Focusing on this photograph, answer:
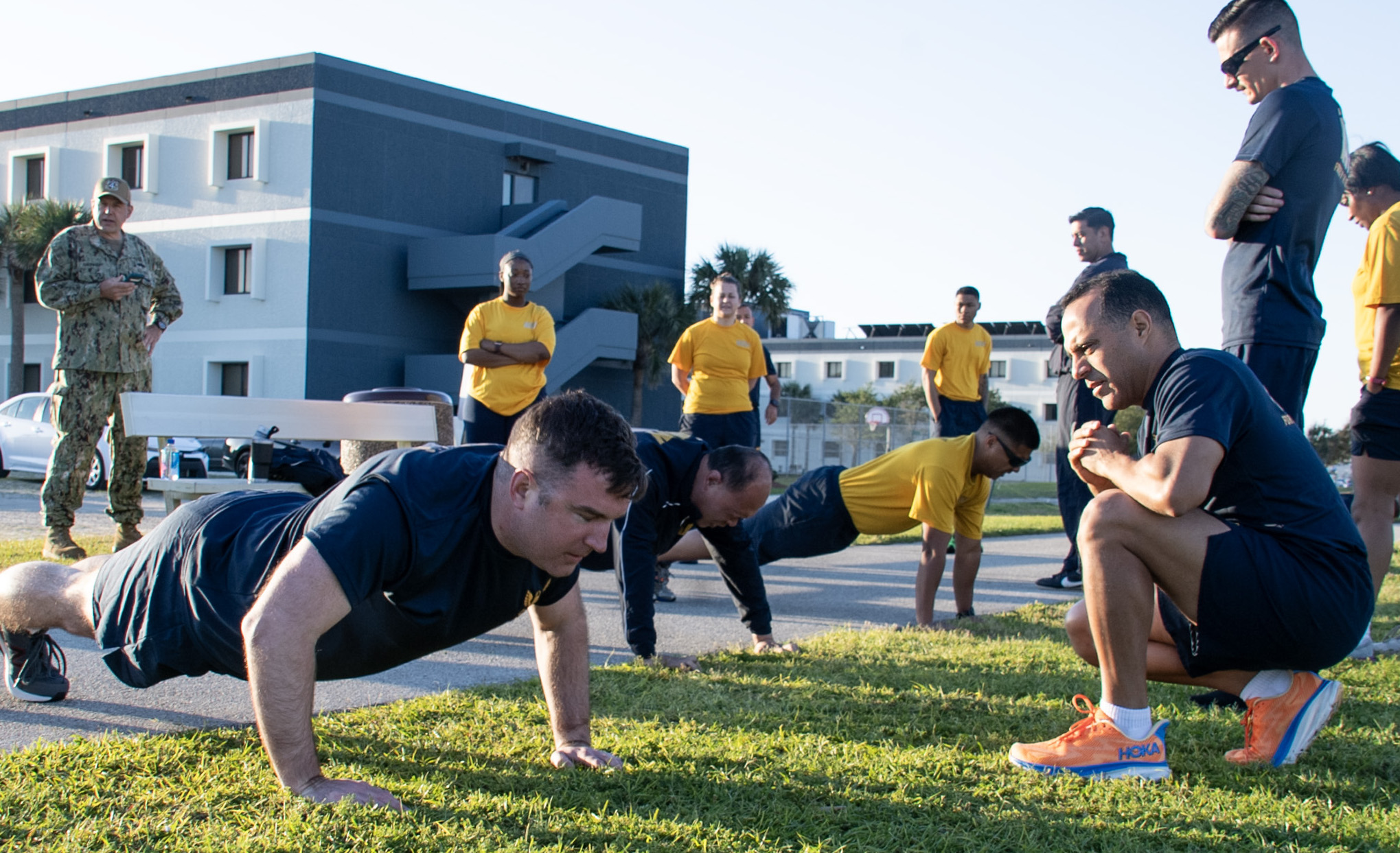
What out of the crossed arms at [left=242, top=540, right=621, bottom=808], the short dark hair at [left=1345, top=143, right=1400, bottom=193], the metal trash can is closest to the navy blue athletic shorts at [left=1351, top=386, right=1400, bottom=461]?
the short dark hair at [left=1345, top=143, right=1400, bottom=193]

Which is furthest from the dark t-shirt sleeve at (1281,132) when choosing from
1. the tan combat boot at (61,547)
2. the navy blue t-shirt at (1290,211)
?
the tan combat boot at (61,547)

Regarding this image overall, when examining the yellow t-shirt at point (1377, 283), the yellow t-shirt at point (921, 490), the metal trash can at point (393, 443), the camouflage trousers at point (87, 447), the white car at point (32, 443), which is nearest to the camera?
the yellow t-shirt at point (1377, 283)

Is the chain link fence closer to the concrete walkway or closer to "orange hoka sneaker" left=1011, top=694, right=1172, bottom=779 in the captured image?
the concrete walkway

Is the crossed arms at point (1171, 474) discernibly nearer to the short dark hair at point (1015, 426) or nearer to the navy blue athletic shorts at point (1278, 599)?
the navy blue athletic shorts at point (1278, 599)

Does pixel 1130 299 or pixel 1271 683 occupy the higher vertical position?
pixel 1130 299

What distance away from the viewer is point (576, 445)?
242 centimetres

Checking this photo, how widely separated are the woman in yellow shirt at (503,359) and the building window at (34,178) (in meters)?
29.5

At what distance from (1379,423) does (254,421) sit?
6.58 m

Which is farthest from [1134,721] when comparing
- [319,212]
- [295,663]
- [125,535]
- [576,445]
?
[319,212]

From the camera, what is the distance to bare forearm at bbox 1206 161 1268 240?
3.96 meters

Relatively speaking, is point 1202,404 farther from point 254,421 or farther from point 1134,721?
point 254,421

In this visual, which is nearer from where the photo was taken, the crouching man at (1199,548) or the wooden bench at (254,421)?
the crouching man at (1199,548)

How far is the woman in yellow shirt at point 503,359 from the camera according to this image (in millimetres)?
7086

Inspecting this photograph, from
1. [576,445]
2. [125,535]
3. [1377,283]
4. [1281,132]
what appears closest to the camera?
[576,445]
